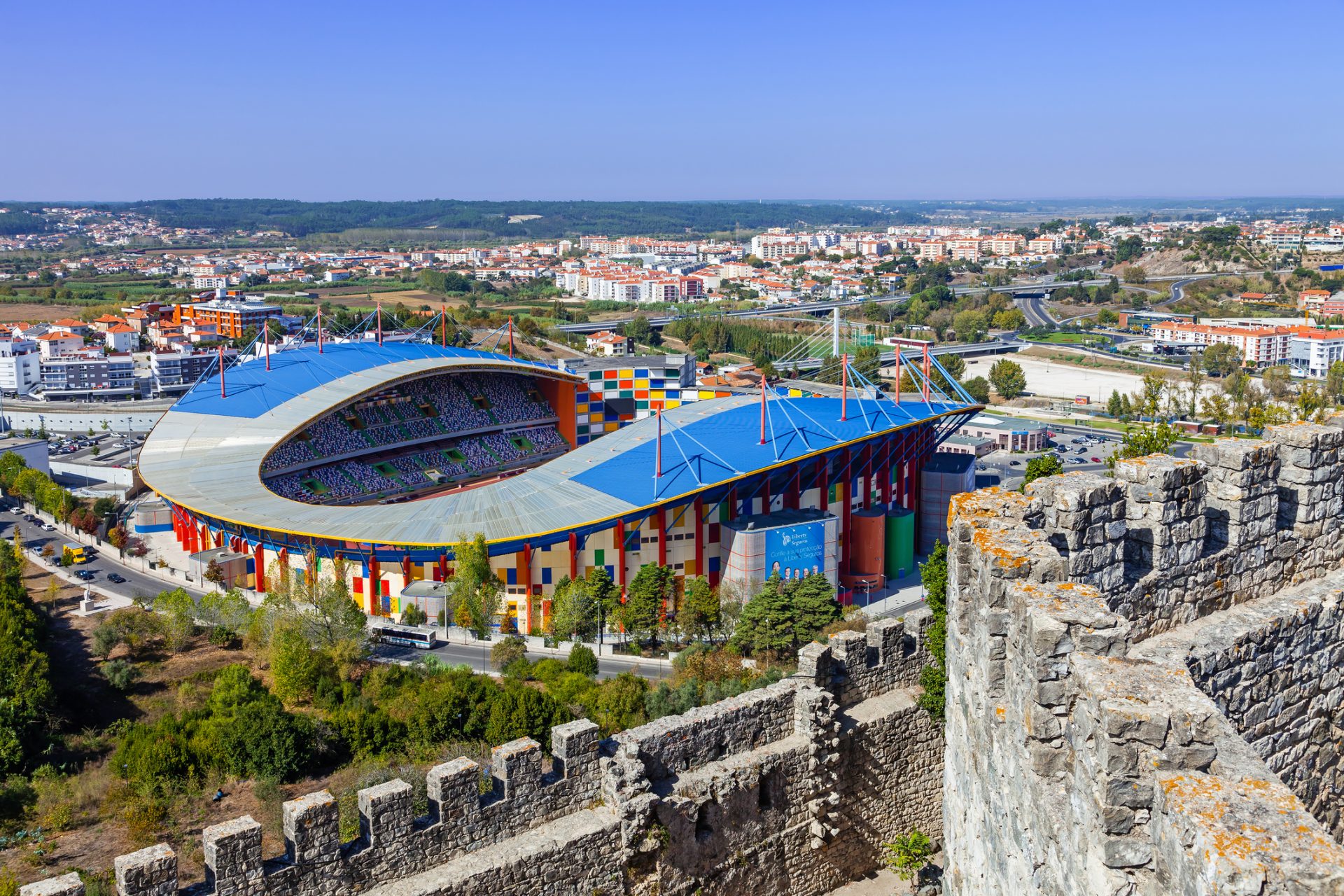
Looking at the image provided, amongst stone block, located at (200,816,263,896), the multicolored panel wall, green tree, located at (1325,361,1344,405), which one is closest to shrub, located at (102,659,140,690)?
Result: stone block, located at (200,816,263,896)

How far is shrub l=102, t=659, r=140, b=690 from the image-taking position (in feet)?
68.3

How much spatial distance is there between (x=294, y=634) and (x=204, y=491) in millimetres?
12384

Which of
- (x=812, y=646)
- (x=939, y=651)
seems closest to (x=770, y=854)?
(x=812, y=646)

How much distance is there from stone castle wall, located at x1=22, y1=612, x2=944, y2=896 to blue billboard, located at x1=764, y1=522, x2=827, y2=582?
19.7m

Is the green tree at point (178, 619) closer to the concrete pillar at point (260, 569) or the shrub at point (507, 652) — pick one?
the concrete pillar at point (260, 569)

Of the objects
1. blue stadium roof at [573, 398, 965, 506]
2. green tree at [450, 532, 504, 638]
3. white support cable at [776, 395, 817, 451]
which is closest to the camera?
green tree at [450, 532, 504, 638]

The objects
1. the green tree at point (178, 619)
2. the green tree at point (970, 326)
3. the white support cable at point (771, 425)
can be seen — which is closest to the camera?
the green tree at point (178, 619)

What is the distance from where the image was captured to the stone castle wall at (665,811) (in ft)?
21.3

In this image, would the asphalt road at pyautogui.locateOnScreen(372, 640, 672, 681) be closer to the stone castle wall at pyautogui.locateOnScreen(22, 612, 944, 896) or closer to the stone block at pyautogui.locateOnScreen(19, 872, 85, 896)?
the stone castle wall at pyautogui.locateOnScreen(22, 612, 944, 896)

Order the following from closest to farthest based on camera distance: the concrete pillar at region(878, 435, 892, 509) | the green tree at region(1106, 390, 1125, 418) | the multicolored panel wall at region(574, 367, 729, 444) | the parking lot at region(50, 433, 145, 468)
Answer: the concrete pillar at region(878, 435, 892, 509) → the parking lot at region(50, 433, 145, 468) → the multicolored panel wall at region(574, 367, 729, 444) → the green tree at region(1106, 390, 1125, 418)

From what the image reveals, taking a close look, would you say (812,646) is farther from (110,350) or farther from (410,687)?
(110,350)

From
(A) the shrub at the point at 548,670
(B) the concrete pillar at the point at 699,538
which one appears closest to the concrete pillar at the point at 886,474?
(B) the concrete pillar at the point at 699,538

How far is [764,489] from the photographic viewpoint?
31.8 m

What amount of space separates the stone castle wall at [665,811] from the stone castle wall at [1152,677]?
124 inches
